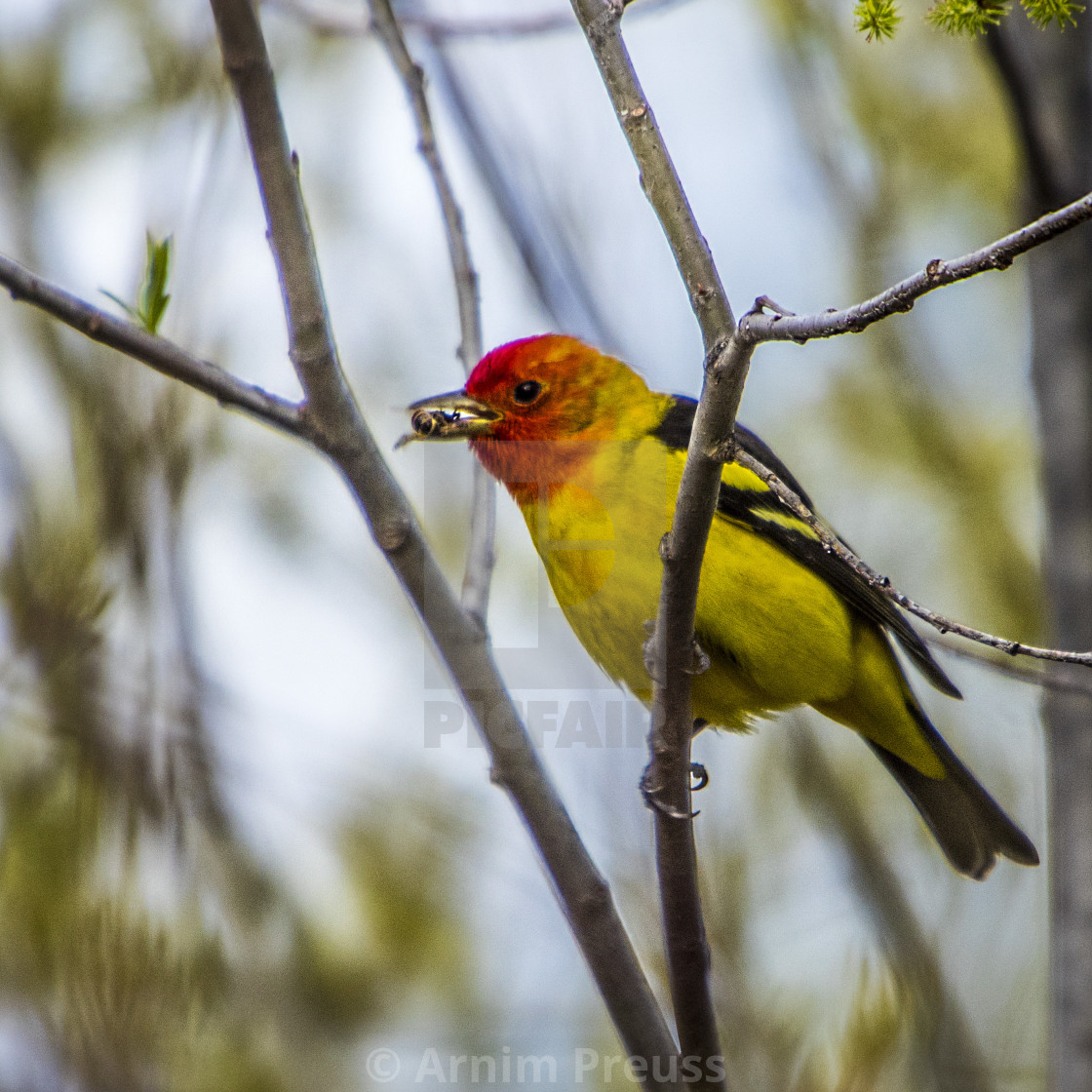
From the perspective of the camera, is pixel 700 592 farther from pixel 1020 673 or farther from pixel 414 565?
pixel 414 565

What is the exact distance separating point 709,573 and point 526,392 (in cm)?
117

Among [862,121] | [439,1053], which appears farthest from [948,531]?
[439,1053]

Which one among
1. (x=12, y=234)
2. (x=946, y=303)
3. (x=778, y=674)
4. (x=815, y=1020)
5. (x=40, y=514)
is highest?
(x=946, y=303)

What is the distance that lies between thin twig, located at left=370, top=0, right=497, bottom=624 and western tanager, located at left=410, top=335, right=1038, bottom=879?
605 mm

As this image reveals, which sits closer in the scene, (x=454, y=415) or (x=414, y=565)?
(x=414, y=565)

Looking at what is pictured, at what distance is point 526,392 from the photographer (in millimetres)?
4730

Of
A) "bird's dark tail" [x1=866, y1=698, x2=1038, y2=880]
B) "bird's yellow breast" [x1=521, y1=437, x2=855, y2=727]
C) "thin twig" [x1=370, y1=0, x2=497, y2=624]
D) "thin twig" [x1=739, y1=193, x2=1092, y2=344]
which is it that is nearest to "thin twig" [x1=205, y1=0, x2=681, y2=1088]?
"thin twig" [x1=370, y1=0, x2=497, y2=624]

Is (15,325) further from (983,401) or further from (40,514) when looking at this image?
(983,401)

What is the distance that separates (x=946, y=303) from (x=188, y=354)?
6.69 metres

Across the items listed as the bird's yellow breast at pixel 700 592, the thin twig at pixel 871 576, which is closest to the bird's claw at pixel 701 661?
the bird's yellow breast at pixel 700 592

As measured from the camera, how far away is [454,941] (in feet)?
19.5

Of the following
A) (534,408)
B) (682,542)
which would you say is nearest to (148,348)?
(682,542)

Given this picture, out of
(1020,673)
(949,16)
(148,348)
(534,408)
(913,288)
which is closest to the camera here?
(913,288)

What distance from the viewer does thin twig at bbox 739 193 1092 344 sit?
1.73 meters
